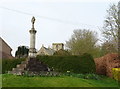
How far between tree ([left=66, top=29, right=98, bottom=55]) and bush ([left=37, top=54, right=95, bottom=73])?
13978mm

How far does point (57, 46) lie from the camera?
72.8 meters

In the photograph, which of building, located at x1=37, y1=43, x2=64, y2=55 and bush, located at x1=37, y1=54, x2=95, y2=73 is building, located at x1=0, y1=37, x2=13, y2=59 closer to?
building, located at x1=37, y1=43, x2=64, y2=55

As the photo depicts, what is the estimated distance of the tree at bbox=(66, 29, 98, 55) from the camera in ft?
132

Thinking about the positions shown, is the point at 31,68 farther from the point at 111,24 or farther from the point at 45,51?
the point at 45,51

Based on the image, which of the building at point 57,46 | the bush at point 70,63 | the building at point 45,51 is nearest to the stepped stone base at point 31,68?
the bush at point 70,63

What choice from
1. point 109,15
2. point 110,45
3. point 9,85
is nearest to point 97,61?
point 110,45

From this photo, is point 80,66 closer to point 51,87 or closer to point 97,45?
point 51,87

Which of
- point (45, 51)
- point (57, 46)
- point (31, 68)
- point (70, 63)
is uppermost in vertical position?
point (57, 46)

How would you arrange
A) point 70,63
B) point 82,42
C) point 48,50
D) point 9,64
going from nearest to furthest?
1. point 70,63
2. point 9,64
3. point 82,42
4. point 48,50

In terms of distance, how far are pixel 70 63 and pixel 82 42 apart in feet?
51.3

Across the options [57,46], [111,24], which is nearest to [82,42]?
[111,24]

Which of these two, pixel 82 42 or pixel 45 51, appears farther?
pixel 45 51

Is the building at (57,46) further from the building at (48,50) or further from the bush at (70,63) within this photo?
the bush at (70,63)

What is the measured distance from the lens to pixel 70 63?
82.3 ft
